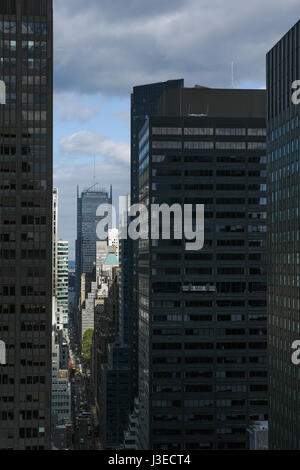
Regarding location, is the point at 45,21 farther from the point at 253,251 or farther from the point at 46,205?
the point at 253,251

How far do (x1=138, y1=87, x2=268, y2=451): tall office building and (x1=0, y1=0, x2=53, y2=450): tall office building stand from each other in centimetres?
4400

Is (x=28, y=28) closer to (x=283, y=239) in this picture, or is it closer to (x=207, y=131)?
(x=207, y=131)

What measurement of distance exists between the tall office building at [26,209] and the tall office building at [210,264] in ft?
144

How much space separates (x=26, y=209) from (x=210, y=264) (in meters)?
53.7

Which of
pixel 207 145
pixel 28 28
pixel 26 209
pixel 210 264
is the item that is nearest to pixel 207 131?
pixel 207 145

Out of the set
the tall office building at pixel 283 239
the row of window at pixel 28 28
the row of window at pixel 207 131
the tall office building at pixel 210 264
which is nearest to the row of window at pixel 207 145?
the tall office building at pixel 210 264

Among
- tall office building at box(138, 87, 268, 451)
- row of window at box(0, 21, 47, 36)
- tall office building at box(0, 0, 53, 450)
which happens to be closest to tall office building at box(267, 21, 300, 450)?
tall office building at box(138, 87, 268, 451)

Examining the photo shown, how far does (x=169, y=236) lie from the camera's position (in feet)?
474

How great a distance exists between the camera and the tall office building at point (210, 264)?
469ft

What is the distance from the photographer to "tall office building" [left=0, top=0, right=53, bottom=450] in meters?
99.2

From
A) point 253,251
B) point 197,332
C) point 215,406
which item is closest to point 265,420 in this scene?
point 215,406

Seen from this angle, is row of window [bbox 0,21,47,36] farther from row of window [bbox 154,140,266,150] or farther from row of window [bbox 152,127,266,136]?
row of window [bbox 154,140,266,150]

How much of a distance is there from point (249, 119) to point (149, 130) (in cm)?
2172

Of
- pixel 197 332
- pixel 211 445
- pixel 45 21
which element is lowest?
pixel 211 445
